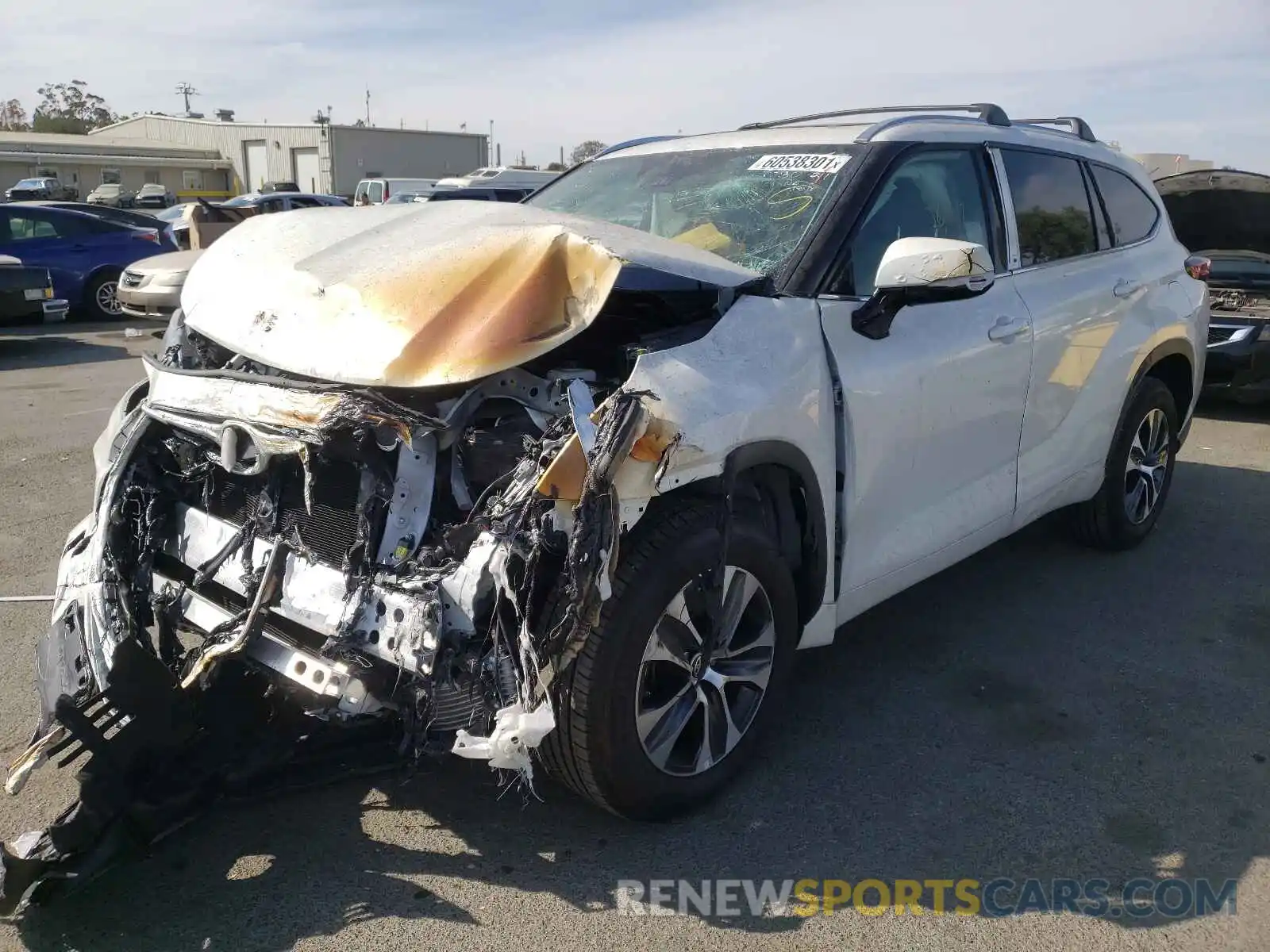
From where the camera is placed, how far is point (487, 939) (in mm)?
2602

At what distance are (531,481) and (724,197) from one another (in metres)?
1.72

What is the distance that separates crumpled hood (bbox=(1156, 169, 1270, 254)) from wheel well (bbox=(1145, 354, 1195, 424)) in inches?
139

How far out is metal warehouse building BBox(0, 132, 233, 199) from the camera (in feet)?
173

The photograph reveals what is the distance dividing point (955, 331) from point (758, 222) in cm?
81

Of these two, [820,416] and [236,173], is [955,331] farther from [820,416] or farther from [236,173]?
[236,173]

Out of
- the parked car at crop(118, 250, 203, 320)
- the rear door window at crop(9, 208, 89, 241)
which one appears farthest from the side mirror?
the rear door window at crop(9, 208, 89, 241)

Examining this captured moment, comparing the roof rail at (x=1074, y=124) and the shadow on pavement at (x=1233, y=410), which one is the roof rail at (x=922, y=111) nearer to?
the roof rail at (x=1074, y=124)

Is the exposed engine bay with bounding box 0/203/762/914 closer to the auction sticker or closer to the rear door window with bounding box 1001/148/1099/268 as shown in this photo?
the auction sticker

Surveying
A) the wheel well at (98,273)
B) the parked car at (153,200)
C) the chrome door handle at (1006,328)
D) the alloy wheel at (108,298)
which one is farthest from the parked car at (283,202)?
the parked car at (153,200)

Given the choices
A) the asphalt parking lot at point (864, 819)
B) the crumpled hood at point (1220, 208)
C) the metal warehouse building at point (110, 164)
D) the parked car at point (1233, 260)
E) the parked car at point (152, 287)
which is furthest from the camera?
the metal warehouse building at point (110, 164)

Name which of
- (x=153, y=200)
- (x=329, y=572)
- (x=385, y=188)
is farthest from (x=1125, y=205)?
(x=153, y=200)

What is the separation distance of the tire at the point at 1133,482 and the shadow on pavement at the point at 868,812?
0.87 metres

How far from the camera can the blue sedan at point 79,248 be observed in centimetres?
1406

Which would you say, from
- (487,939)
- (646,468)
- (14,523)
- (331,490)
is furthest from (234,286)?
(14,523)
